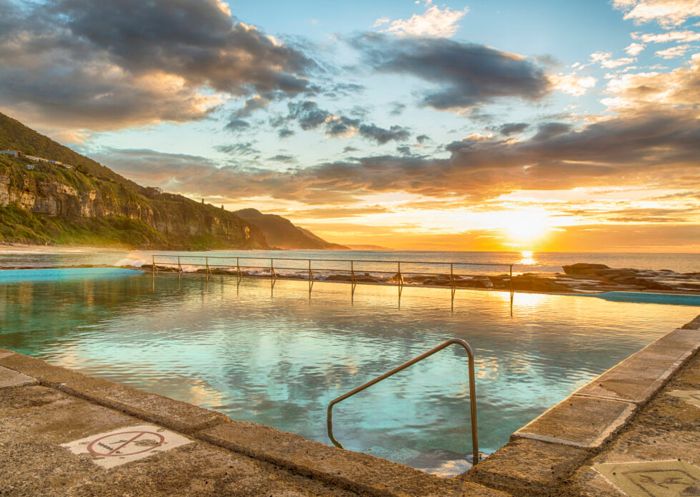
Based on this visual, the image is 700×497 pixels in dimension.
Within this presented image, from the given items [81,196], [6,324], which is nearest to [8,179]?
[81,196]

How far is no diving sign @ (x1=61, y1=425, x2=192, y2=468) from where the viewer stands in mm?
3541

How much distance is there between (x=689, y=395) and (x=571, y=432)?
2.12 meters

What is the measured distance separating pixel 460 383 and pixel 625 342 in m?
5.11

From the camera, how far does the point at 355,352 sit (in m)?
9.54

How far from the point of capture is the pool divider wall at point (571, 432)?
333cm

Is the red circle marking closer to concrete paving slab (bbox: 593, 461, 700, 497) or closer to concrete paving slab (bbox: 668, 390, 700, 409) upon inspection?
concrete paving slab (bbox: 593, 461, 700, 497)

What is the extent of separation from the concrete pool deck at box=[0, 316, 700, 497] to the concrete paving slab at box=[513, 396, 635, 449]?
0.05ft

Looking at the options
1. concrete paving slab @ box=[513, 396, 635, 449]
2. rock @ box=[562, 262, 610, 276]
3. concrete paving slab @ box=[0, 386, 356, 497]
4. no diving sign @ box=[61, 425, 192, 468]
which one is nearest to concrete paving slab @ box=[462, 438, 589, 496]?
concrete paving slab @ box=[513, 396, 635, 449]

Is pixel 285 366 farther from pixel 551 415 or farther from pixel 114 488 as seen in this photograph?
pixel 114 488

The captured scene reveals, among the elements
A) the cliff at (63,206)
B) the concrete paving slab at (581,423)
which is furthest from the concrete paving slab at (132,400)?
the cliff at (63,206)

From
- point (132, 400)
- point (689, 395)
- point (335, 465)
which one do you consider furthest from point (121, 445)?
point (689, 395)

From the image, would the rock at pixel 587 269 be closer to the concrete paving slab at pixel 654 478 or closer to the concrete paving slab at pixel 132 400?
the concrete paving slab at pixel 654 478

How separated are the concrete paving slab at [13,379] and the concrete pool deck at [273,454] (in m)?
0.23

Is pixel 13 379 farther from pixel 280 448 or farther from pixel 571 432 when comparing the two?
pixel 571 432
